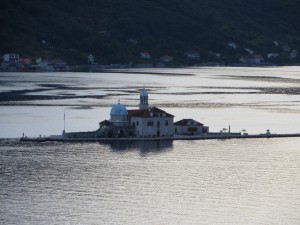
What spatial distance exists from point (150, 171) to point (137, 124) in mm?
12501

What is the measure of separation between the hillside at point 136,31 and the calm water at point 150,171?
6353cm

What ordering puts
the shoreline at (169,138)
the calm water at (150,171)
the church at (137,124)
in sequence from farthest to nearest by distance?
the church at (137,124) < the shoreline at (169,138) < the calm water at (150,171)

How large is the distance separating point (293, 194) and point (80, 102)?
134 feet

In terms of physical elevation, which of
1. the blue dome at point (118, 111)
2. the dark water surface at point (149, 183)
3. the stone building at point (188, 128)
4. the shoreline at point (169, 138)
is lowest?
the dark water surface at point (149, 183)

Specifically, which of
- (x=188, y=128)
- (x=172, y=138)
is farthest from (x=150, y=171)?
(x=188, y=128)

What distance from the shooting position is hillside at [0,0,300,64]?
5817 inches

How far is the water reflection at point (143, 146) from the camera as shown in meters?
55.5

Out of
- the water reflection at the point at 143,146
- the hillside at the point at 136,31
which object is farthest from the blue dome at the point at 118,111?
the hillside at the point at 136,31

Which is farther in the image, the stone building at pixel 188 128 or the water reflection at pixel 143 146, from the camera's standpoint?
the stone building at pixel 188 128

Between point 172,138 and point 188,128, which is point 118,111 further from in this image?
point 188,128

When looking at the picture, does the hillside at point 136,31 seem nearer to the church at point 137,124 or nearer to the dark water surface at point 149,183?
the church at point 137,124

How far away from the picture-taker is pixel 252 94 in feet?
317

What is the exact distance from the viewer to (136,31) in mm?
166875

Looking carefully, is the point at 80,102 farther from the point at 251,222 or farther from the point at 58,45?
the point at 58,45
